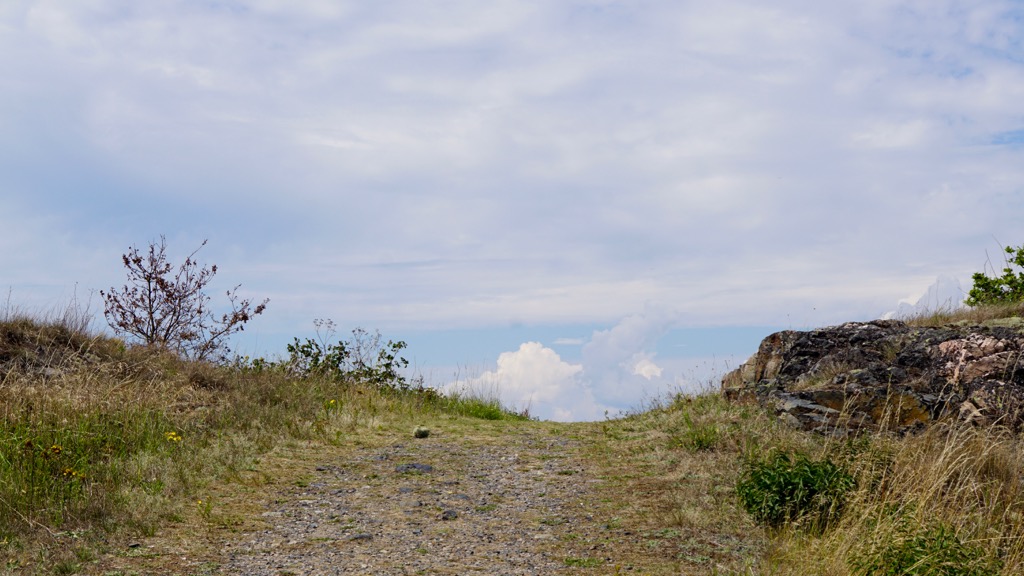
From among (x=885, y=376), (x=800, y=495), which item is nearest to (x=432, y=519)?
(x=800, y=495)

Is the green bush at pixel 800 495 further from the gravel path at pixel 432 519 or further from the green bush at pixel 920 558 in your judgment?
the gravel path at pixel 432 519

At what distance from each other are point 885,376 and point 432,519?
6.76 m

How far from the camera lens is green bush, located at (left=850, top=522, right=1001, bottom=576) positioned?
5812 mm

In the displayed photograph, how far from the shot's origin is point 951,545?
19.5 ft

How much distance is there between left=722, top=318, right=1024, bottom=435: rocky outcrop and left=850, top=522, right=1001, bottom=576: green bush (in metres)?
2.92

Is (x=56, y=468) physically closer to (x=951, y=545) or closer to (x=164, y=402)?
(x=164, y=402)

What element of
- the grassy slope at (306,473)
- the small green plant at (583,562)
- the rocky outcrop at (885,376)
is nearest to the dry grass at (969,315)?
the rocky outcrop at (885,376)

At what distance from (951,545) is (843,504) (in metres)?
1.25

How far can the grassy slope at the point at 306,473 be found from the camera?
21.3 feet

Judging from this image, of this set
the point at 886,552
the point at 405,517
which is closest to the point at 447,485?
the point at 405,517

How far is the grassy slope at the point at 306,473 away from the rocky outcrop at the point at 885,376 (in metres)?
0.45

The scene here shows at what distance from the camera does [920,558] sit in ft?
19.1

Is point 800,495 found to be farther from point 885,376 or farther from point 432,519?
point 885,376

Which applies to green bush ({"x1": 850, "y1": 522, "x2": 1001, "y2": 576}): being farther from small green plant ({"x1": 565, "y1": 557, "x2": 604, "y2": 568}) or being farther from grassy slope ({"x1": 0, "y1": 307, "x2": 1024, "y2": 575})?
small green plant ({"x1": 565, "y1": 557, "x2": 604, "y2": 568})
